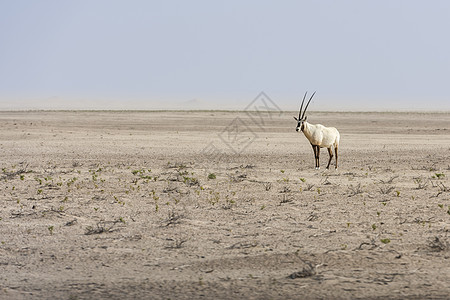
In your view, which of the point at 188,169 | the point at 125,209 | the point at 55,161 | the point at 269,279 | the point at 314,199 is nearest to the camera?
the point at 269,279

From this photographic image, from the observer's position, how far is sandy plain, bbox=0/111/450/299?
23.7 feet

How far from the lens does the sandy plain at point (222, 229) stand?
7.21 m

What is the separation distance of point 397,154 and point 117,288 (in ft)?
51.8

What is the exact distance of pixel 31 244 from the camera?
902 centimetres

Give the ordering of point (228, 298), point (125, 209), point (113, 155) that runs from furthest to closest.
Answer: point (113, 155), point (125, 209), point (228, 298)

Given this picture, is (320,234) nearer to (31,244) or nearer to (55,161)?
(31,244)

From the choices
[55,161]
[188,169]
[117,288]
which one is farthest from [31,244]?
[55,161]

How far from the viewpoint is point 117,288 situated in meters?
7.09

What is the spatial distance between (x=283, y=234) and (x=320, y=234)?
544 mm

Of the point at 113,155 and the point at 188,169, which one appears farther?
the point at 113,155

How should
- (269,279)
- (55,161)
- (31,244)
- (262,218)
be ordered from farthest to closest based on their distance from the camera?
(55,161) < (262,218) < (31,244) < (269,279)

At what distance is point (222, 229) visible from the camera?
9.88 m

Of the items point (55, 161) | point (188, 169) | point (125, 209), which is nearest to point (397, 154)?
point (188, 169)

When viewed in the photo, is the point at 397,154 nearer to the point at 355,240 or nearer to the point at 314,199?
the point at 314,199
